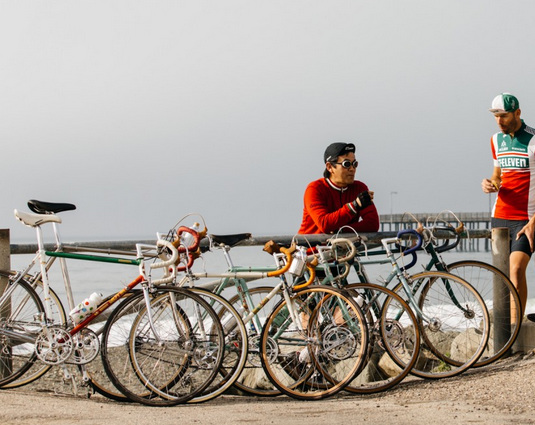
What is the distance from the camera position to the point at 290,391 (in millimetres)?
5289

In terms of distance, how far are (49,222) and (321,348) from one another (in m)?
2.15

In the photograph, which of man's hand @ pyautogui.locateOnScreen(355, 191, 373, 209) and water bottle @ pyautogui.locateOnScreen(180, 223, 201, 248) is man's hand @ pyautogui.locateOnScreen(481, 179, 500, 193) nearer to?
man's hand @ pyautogui.locateOnScreen(355, 191, 373, 209)

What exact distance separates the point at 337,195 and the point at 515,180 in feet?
5.24

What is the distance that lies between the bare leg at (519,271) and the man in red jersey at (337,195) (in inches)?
53.7

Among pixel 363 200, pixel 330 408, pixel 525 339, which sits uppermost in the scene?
pixel 363 200

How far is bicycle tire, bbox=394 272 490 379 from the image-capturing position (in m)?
5.93

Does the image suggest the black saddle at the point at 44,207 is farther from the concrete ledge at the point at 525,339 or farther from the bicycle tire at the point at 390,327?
the concrete ledge at the point at 525,339

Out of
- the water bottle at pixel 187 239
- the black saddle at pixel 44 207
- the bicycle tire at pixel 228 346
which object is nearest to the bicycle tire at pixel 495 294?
the bicycle tire at pixel 228 346

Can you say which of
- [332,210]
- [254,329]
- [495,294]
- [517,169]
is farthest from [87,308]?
[517,169]

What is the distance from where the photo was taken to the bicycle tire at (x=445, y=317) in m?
5.93

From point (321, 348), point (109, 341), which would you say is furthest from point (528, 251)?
point (109, 341)

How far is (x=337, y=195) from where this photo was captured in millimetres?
6266

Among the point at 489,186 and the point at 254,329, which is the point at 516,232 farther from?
the point at 254,329

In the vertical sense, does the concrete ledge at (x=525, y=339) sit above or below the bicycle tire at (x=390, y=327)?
below
